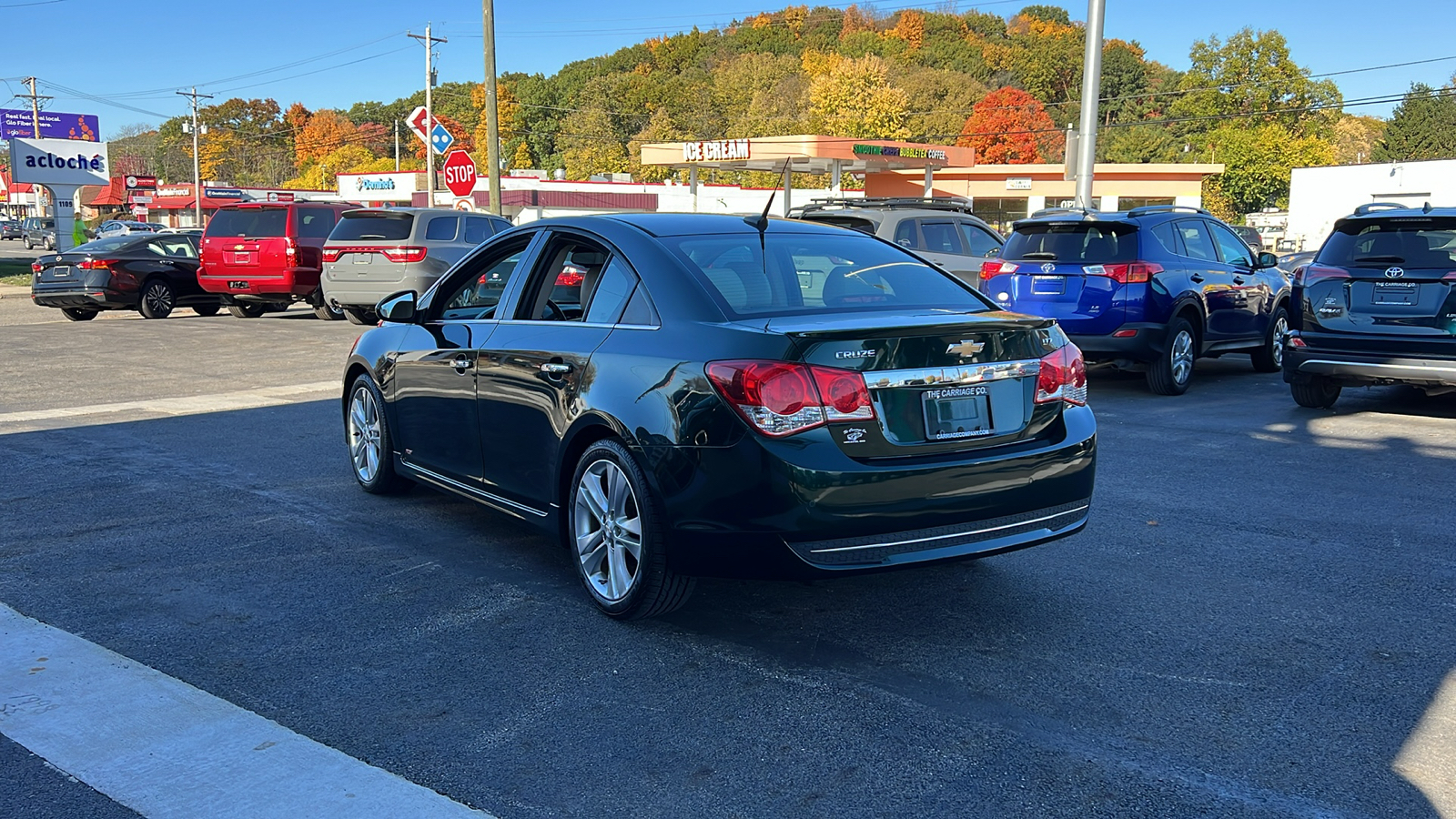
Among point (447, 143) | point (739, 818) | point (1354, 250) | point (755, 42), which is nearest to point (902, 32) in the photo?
point (755, 42)

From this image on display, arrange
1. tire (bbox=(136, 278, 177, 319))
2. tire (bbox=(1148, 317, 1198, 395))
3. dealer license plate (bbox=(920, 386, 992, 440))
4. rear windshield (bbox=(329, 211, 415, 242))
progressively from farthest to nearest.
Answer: tire (bbox=(136, 278, 177, 319)), rear windshield (bbox=(329, 211, 415, 242)), tire (bbox=(1148, 317, 1198, 395)), dealer license plate (bbox=(920, 386, 992, 440))

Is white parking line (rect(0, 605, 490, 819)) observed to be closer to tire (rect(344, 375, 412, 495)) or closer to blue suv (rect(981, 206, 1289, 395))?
tire (rect(344, 375, 412, 495))

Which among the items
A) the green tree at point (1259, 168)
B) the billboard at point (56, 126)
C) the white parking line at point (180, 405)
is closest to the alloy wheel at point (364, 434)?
the white parking line at point (180, 405)

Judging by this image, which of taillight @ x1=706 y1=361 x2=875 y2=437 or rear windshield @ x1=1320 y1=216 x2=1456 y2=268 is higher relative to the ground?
rear windshield @ x1=1320 y1=216 x2=1456 y2=268

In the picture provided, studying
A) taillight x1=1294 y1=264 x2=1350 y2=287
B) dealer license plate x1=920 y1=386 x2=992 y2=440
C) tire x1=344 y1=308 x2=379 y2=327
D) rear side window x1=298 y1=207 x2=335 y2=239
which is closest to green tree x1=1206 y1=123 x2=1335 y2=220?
rear side window x1=298 y1=207 x2=335 y2=239

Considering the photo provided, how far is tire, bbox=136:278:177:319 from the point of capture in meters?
21.0

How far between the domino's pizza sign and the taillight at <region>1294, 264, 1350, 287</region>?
121 ft

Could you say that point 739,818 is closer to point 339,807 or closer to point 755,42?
point 339,807

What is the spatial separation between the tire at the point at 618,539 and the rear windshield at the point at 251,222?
55.3 feet

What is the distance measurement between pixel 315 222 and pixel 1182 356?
47.7 feet

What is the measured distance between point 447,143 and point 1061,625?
24812 mm

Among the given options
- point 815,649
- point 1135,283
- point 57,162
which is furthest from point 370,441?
point 57,162

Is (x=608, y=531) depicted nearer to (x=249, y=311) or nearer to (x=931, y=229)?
(x=931, y=229)

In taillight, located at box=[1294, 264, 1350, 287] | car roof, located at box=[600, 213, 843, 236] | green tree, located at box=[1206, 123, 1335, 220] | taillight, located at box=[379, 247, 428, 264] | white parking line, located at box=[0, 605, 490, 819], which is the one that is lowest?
white parking line, located at box=[0, 605, 490, 819]
